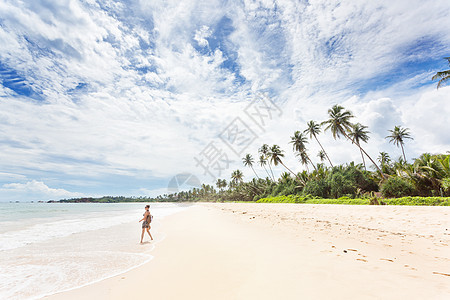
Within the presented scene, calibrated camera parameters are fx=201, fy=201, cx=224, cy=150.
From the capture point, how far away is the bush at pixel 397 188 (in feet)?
70.2

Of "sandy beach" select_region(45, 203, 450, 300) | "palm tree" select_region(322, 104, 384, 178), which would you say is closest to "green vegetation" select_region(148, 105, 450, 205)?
"palm tree" select_region(322, 104, 384, 178)

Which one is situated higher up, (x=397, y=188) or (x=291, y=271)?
(x=397, y=188)

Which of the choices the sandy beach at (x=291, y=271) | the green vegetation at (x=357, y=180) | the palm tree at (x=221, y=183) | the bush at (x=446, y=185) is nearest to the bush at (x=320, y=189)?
the green vegetation at (x=357, y=180)

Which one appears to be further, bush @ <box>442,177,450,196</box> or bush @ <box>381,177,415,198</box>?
bush @ <box>381,177,415,198</box>

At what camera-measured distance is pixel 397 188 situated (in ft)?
72.1

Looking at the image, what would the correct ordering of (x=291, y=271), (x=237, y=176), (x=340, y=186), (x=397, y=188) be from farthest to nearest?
(x=237, y=176), (x=340, y=186), (x=397, y=188), (x=291, y=271)

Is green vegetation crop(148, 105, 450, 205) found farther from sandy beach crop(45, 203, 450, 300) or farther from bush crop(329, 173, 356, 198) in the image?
sandy beach crop(45, 203, 450, 300)

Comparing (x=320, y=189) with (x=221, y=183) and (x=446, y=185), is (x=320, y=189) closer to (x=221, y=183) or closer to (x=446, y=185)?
(x=446, y=185)

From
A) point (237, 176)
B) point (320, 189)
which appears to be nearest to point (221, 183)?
point (237, 176)

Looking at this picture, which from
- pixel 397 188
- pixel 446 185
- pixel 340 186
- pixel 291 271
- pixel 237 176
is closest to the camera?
pixel 291 271

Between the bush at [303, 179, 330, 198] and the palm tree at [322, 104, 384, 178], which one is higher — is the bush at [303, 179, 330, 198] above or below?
below

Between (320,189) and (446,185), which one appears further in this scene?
(320,189)

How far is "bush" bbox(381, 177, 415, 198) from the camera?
21.4 metres

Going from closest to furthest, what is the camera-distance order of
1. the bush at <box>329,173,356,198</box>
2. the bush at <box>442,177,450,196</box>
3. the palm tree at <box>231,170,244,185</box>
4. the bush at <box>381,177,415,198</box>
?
the bush at <box>442,177,450,196</box> → the bush at <box>381,177,415,198</box> → the bush at <box>329,173,356,198</box> → the palm tree at <box>231,170,244,185</box>
